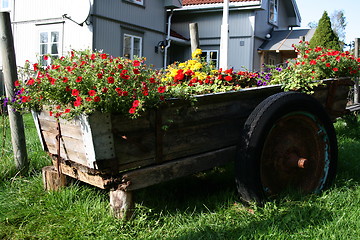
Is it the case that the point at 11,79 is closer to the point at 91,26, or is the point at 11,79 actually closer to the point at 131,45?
the point at 91,26

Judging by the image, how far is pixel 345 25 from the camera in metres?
59.0

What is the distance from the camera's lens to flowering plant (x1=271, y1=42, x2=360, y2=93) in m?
3.14

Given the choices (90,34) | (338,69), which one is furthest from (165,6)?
(338,69)

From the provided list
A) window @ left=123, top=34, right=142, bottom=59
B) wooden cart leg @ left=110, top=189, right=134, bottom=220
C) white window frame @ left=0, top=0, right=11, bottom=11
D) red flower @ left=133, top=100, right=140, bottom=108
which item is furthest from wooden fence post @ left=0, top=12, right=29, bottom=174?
white window frame @ left=0, top=0, right=11, bottom=11

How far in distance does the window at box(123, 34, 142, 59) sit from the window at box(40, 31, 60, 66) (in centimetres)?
232

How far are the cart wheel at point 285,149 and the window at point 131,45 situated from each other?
10538mm

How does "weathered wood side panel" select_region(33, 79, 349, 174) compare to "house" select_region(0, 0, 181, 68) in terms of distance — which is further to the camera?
"house" select_region(0, 0, 181, 68)

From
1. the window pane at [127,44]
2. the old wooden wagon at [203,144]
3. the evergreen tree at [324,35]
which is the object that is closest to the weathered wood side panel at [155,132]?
the old wooden wagon at [203,144]

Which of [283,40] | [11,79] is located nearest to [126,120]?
[11,79]

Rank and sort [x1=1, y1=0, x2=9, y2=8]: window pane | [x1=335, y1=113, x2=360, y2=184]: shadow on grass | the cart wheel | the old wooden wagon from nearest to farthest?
the old wooden wagon, the cart wheel, [x1=335, y1=113, x2=360, y2=184]: shadow on grass, [x1=1, y1=0, x2=9, y2=8]: window pane

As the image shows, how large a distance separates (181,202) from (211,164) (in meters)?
0.51

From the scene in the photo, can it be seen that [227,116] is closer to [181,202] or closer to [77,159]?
[181,202]

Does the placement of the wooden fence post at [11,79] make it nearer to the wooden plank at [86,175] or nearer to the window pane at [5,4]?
the wooden plank at [86,175]

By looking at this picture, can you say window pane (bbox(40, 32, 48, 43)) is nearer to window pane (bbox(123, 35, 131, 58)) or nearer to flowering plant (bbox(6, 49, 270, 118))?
window pane (bbox(123, 35, 131, 58))
